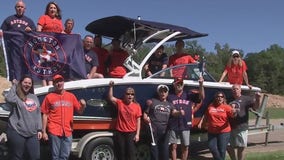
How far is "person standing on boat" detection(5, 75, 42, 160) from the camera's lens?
7074 millimetres

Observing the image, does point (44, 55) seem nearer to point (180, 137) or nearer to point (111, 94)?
point (111, 94)

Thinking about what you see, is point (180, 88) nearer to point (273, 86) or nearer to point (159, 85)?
point (159, 85)

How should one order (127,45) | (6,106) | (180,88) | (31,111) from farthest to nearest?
(127,45) < (180,88) < (6,106) < (31,111)

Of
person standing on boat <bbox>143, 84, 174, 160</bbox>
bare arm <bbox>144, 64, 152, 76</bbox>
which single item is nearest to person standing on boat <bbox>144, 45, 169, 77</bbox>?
bare arm <bbox>144, 64, 152, 76</bbox>

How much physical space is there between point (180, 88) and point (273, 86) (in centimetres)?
8507

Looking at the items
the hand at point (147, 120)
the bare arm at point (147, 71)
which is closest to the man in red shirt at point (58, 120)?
the hand at point (147, 120)

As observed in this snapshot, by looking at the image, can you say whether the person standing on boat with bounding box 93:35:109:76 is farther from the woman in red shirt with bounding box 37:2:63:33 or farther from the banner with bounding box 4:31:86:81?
the woman in red shirt with bounding box 37:2:63:33

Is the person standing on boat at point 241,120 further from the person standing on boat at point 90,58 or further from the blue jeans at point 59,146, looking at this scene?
the blue jeans at point 59,146

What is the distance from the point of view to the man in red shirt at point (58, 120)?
7.99 meters

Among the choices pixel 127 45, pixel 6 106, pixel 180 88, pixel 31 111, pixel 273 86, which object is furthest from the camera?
pixel 273 86

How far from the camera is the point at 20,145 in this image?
23.2 feet

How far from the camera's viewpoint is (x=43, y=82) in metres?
8.99

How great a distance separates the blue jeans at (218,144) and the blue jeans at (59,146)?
281cm

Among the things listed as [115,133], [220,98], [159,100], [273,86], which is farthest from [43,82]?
[273,86]
